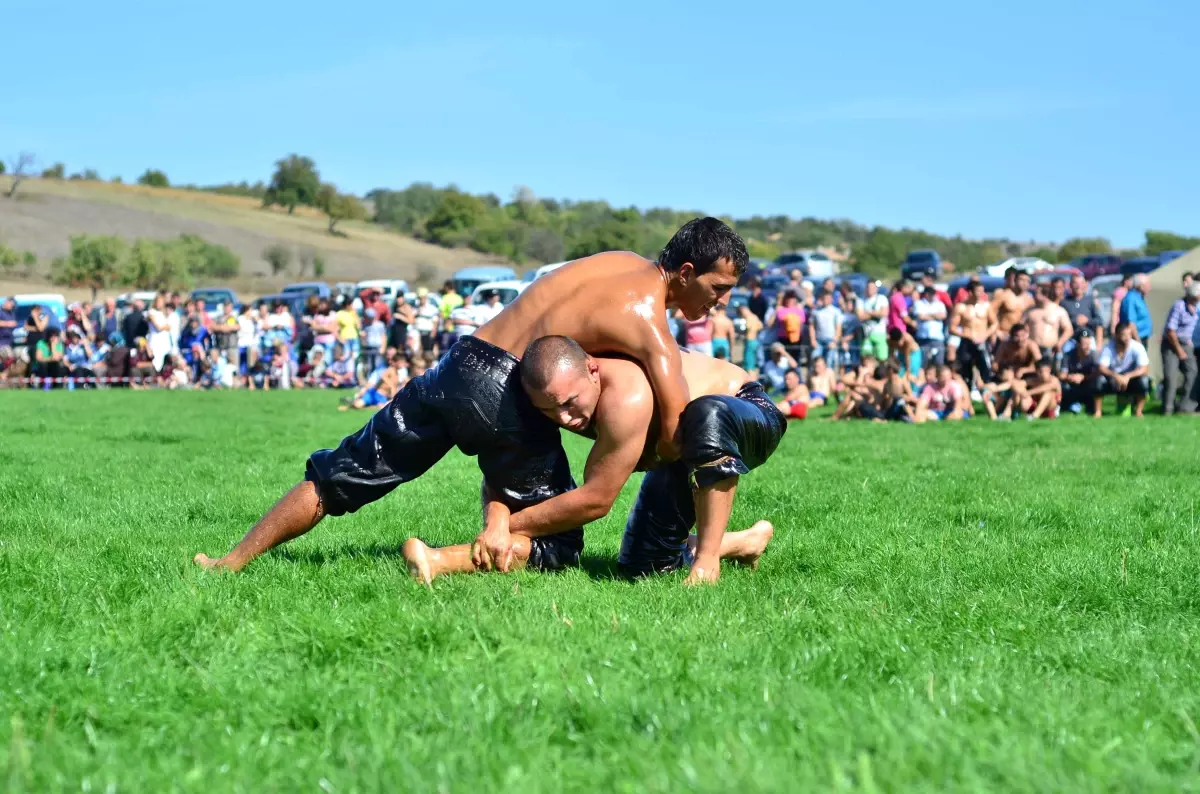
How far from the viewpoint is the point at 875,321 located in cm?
1847

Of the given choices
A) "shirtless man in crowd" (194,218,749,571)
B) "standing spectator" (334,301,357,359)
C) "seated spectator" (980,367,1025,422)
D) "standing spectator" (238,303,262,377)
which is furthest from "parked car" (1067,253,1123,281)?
"shirtless man in crowd" (194,218,749,571)

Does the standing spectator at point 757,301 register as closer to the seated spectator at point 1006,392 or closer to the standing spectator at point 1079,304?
the standing spectator at point 1079,304

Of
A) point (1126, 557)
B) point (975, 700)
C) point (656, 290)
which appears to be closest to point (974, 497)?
point (1126, 557)

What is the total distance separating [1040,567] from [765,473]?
3732 millimetres

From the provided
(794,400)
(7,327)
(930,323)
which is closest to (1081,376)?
(930,323)

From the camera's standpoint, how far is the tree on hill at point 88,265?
5816 cm

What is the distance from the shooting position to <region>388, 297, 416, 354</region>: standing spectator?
68.3ft

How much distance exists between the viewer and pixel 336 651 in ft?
11.8

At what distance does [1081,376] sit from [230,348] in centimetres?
→ 1510

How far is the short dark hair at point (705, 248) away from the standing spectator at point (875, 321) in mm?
12929

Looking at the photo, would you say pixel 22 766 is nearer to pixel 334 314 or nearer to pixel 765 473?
pixel 765 473

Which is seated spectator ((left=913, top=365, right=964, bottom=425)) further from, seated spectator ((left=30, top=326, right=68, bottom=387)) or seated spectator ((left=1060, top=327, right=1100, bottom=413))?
seated spectator ((left=30, top=326, right=68, bottom=387))

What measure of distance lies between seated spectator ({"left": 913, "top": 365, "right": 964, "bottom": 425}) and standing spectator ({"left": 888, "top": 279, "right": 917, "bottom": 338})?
198 centimetres

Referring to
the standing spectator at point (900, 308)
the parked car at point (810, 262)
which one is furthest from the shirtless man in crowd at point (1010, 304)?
the parked car at point (810, 262)
